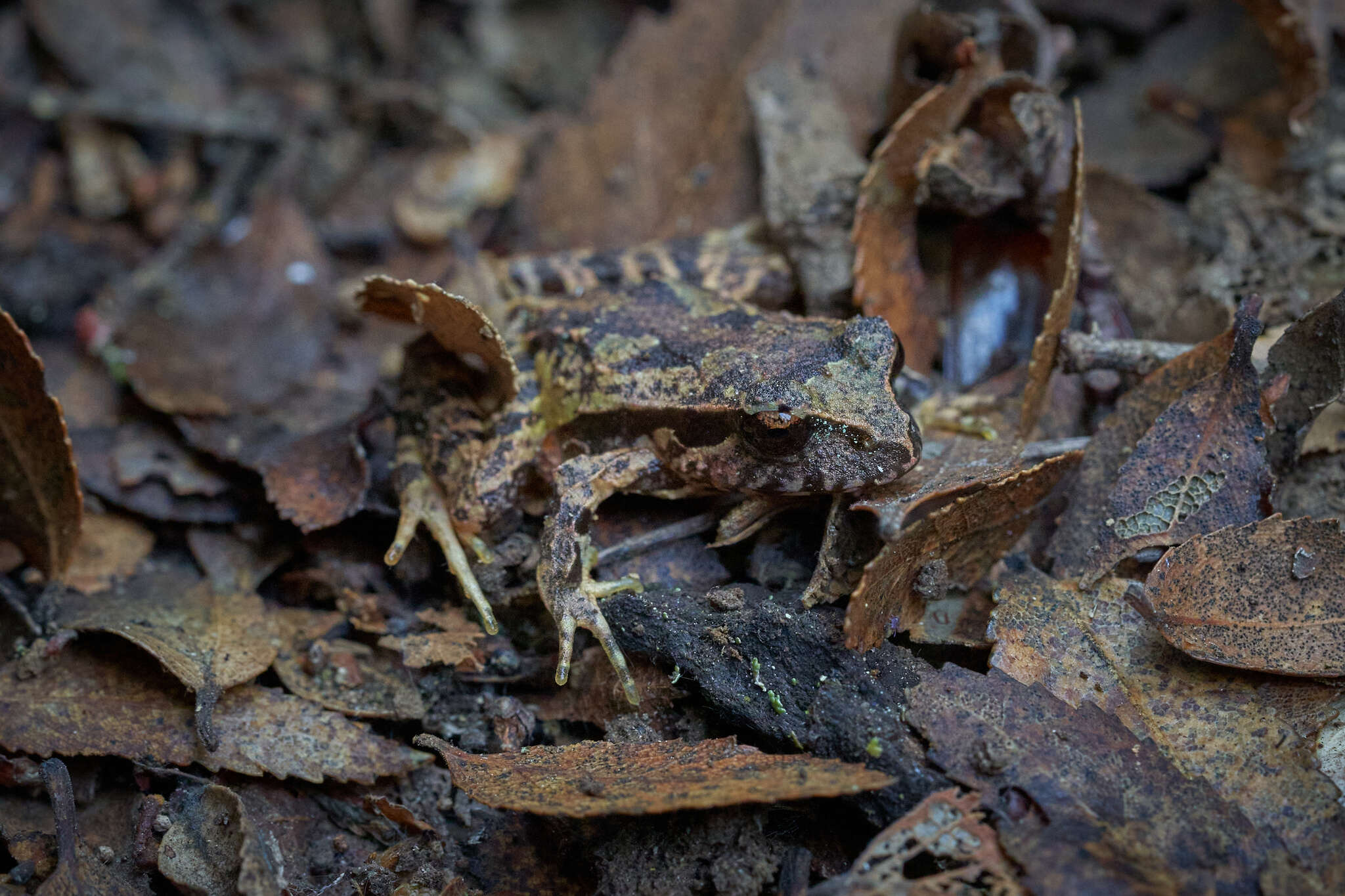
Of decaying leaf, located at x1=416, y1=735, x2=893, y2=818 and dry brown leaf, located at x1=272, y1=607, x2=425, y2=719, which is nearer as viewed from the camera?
decaying leaf, located at x1=416, y1=735, x2=893, y2=818

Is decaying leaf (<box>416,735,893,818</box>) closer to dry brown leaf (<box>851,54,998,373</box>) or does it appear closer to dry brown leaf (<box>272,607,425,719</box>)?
dry brown leaf (<box>272,607,425,719</box>)

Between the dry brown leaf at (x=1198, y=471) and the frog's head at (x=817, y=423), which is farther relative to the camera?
the frog's head at (x=817, y=423)

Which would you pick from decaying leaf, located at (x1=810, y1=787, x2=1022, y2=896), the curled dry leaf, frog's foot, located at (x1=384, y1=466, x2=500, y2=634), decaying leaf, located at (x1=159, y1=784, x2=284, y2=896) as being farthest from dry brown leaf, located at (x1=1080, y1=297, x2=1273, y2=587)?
decaying leaf, located at (x1=159, y1=784, x2=284, y2=896)

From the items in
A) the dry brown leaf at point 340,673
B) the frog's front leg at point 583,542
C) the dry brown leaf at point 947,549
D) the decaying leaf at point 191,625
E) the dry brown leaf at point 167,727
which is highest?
the dry brown leaf at point 947,549

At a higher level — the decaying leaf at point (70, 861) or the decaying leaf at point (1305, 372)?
the decaying leaf at point (1305, 372)

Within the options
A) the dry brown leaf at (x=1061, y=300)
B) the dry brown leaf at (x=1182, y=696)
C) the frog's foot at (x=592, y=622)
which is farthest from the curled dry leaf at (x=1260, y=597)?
the frog's foot at (x=592, y=622)

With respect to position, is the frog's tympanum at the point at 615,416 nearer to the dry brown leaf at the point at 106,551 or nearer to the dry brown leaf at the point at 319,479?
the dry brown leaf at the point at 319,479

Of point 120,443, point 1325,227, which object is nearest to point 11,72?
point 120,443

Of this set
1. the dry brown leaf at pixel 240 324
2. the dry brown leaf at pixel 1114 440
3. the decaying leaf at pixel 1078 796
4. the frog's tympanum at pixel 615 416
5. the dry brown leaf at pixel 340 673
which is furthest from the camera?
the dry brown leaf at pixel 240 324
